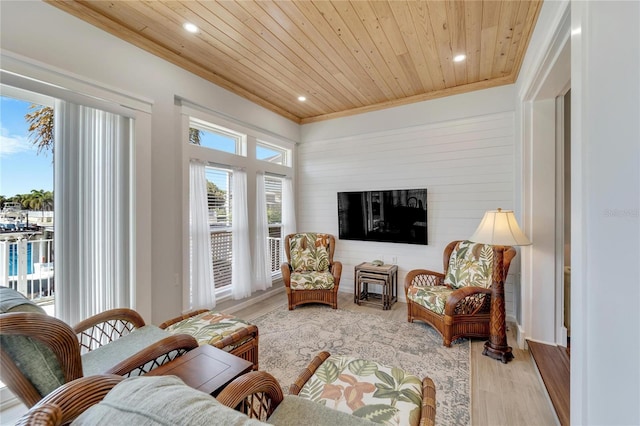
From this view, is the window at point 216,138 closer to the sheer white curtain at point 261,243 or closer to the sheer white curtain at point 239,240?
the sheer white curtain at point 239,240

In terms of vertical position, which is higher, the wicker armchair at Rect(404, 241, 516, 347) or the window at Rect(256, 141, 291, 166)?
the window at Rect(256, 141, 291, 166)

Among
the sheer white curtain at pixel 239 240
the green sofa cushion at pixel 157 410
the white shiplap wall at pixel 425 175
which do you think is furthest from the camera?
the sheer white curtain at pixel 239 240

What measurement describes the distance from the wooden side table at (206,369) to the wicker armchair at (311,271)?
2179 mm

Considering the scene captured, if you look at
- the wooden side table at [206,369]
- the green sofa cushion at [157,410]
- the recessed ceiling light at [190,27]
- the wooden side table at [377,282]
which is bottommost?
the wooden side table at [377,282]

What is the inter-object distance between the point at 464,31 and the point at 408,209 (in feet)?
7.09

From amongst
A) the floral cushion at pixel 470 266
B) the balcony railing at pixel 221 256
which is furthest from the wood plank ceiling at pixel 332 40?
the floral cushion at pixel 470 266

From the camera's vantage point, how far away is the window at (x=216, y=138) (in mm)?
3189

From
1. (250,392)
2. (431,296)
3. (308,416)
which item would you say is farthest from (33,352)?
(431,296)

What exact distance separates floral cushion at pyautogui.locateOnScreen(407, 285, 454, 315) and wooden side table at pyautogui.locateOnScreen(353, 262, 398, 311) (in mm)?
515

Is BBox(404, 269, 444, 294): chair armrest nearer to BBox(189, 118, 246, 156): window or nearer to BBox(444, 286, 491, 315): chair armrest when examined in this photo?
BBox(444, 286, 491, 315): chair armrest

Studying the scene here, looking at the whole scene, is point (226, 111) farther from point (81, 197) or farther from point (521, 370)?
point (521, 370)

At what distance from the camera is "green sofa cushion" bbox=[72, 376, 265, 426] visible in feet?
1.53

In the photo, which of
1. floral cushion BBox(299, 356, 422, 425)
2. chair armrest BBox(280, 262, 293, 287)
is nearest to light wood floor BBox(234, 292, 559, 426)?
floral cushion BBox(299, 356, 422, 425)
